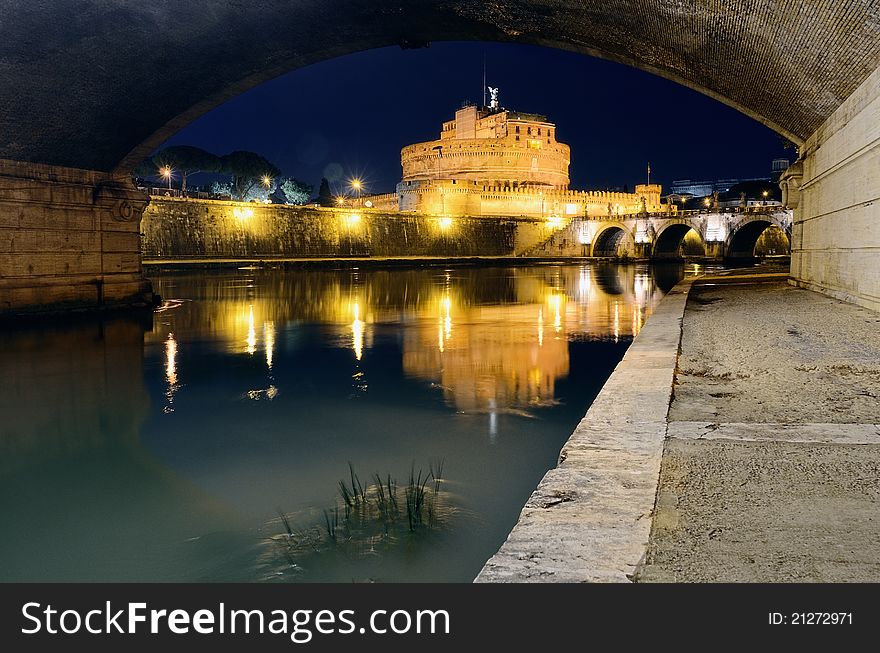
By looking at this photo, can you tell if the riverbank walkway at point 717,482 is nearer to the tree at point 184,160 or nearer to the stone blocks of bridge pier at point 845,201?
the stone blocks of bridge pier at point 845,201

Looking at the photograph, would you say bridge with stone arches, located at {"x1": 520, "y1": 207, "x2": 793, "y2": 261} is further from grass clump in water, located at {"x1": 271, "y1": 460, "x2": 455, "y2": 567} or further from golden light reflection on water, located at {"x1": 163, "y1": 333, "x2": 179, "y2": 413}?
grass clump in water, located at {"x1": 271, "y1": 460, "x2": 455, "y2": 567}

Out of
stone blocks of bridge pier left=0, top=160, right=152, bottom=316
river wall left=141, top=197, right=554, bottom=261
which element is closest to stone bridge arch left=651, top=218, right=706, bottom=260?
river wall left=141, top=197, right=554, bottom=261

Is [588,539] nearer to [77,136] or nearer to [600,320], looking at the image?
[600,320]

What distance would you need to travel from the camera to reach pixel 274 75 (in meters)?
16.2

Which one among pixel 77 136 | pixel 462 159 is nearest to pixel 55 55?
pixel 77 136

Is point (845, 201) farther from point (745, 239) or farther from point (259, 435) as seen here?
point (745, 239)

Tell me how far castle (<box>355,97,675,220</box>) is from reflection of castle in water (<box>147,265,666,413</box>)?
180 feet

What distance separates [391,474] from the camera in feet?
15.3

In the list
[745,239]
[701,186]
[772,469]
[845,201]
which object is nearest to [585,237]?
[745,239]

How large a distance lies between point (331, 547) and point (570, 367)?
18.8 feet

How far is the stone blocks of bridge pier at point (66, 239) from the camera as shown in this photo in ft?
42.6

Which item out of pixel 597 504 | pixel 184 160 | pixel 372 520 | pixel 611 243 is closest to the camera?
pixel 597 504

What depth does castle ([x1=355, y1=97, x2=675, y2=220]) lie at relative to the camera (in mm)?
79438

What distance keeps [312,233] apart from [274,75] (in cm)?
3603
